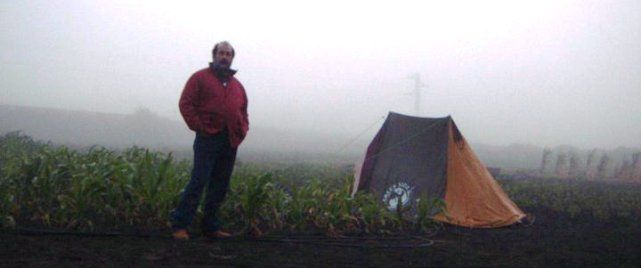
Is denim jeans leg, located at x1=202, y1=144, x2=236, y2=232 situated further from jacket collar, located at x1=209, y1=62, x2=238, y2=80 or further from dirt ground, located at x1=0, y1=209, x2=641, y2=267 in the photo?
jacket collar, located at x1=209, y1=62, x2=238, y2=80

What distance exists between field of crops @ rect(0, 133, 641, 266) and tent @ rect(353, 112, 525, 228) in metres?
0.39

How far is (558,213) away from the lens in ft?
30.9

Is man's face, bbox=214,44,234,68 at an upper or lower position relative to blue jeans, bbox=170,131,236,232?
upper

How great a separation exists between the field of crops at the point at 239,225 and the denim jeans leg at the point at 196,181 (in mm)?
318

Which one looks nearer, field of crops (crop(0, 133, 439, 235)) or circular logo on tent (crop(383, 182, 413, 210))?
field of crops (crop(0, 133, 439, 235))

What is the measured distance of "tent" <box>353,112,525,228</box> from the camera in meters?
7.72

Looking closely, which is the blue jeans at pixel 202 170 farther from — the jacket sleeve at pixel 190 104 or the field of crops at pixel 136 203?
the field of crops at pixel 136 203

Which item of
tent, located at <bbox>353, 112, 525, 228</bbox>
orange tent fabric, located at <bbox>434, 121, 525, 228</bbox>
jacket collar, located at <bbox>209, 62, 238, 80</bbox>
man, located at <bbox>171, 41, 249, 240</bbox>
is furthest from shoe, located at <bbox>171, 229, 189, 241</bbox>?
orange tent fabric, located at <bbox>434, 121, 525, 228</bbox>

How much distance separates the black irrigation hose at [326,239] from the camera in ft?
16.4

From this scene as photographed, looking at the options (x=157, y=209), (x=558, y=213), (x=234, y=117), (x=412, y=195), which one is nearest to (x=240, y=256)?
(x=234, y=117)

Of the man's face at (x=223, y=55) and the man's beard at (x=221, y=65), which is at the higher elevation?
the man's face at (x=223, y=55)

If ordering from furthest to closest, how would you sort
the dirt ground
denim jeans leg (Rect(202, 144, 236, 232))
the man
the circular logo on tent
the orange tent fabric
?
the circular logo on tent < the orange tent fabric < denim jeans leg (Rect(202, 144, 236, 232)) < the man < the dirt ground

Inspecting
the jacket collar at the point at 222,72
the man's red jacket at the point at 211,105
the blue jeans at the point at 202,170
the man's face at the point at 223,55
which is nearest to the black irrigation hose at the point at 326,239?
A: the blue jeans at the point at 202,170

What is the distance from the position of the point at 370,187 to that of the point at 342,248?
3.31m
